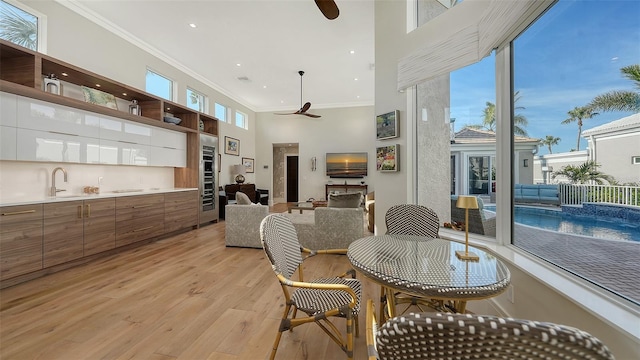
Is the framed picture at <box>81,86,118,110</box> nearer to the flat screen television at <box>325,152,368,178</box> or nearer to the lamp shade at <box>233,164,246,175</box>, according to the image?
the lamp shade at <box>233,164,246,175</box>

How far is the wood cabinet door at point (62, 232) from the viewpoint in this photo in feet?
9.09

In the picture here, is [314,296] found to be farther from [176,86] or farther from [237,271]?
[176,86]

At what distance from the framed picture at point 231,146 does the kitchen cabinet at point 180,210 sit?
2.72 m

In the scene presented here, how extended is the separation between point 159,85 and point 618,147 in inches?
260

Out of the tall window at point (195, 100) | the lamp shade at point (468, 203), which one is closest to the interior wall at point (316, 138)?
the tall window at point (195, 100)

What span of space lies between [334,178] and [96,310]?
24.3ft

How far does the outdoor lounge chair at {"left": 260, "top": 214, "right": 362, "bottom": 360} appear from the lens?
134cm

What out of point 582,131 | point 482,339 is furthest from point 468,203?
point 482,339

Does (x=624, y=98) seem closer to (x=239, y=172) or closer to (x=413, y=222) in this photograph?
(x=413, y=222)

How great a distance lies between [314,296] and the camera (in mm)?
1595

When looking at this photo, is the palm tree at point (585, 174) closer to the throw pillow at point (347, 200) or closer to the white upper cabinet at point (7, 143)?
the throw pillow at point (347, 200)

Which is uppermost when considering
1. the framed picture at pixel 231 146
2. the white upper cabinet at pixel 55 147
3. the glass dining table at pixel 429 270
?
the framed picture at pixel 231 146

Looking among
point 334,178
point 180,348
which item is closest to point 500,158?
point 180,348

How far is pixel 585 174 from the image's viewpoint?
4.98 ft
